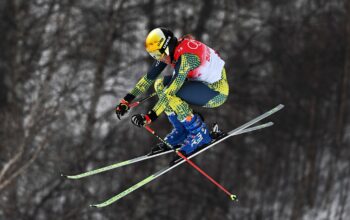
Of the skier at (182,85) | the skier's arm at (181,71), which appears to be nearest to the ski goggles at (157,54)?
the skier at (182,85)

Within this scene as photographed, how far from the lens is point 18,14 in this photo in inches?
1474

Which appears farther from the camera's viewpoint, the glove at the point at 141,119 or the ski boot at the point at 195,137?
the ski boot at the point at 195,137

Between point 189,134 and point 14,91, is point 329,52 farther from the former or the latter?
point 189,134

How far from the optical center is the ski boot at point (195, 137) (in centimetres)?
1073

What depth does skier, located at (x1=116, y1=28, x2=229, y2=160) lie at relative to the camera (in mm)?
9695

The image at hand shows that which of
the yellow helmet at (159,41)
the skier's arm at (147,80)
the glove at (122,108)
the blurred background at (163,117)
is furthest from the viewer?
the blurred background at (163,117)

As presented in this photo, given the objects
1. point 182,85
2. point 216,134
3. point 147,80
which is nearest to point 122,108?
point 147,80

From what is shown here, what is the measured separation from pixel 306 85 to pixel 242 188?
8.17 meters

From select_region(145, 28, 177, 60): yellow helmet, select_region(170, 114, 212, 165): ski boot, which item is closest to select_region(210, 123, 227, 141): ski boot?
select_region(170, 114, 212, 165): ski boot

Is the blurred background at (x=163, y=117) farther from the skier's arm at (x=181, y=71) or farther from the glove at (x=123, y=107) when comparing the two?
the skier's arm at (x=181, y=71)

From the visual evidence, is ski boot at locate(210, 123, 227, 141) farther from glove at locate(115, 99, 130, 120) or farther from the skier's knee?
glove at locate(115, 99, 130, 120)

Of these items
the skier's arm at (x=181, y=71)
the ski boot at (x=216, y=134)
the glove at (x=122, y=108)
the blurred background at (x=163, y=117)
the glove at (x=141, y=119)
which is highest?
the skier's arm at (x=181, y=71)

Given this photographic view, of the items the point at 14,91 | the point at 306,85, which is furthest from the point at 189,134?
the point at 306,85

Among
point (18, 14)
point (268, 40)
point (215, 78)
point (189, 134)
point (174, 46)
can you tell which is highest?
point (174, 46)
